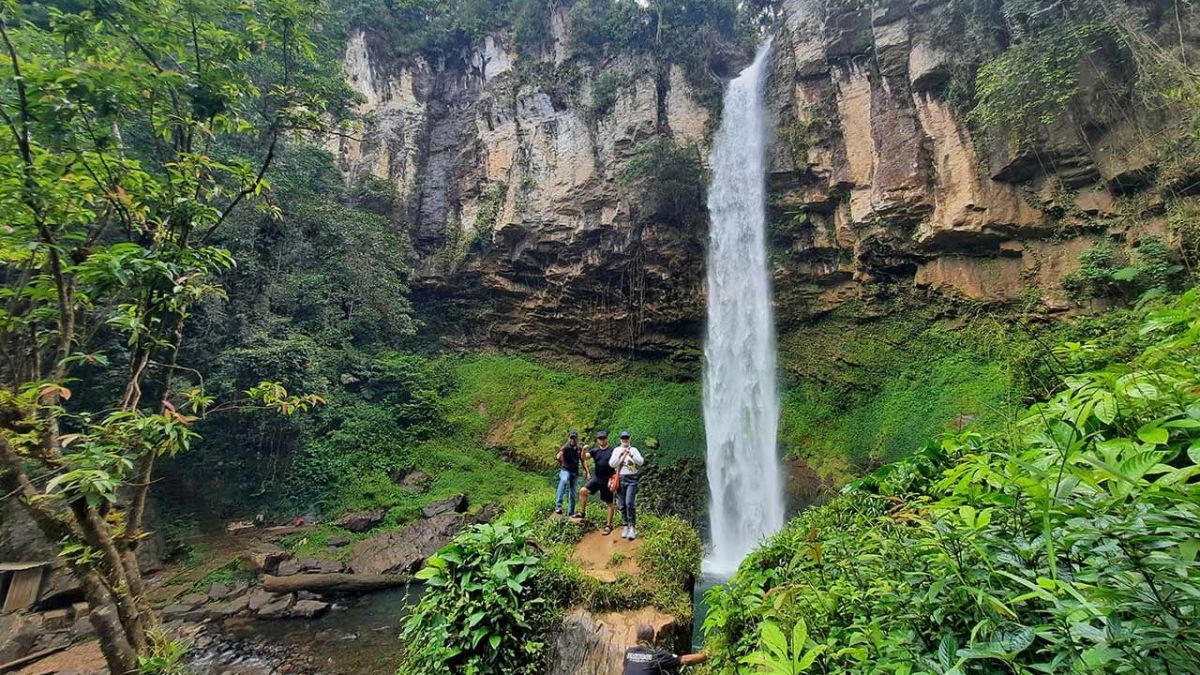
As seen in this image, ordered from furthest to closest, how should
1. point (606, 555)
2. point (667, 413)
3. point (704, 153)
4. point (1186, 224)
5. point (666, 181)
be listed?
point (704, 153) → point (667, 413) → point (666, 181) → point (1186, 224) → point (606, 555)

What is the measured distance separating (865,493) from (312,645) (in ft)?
27.1

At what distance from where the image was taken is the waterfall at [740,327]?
14180 millimetres

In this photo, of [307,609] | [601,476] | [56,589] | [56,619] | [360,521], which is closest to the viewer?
[601,476]

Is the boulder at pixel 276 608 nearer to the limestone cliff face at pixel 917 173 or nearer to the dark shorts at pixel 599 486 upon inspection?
the dark shorts at pixel 599 486

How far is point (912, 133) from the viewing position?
12.7 metres

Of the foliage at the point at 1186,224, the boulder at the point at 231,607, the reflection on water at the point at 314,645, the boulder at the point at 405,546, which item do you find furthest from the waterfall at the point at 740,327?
the boulder at the point at 231,607

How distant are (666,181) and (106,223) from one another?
1498 cm

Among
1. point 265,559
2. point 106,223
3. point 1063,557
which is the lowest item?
point 265,559

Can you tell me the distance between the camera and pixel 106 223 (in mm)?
2842

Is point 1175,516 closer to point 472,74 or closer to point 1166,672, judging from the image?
point 1166,672

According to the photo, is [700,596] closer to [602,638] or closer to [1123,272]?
[602,638]

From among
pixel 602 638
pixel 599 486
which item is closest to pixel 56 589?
pixel 599 486

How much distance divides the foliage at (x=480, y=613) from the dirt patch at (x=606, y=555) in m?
0.84

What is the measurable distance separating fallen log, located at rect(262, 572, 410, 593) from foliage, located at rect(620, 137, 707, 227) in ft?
40.8
